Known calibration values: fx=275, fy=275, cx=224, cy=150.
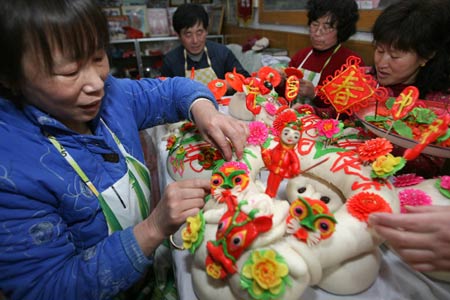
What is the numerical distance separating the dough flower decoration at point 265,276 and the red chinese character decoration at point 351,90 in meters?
0.52

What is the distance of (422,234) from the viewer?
0.48 meters

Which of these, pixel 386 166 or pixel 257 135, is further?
pixel 257 135

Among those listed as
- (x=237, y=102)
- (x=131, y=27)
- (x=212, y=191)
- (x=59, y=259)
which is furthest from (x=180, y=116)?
(x=131, y=27)

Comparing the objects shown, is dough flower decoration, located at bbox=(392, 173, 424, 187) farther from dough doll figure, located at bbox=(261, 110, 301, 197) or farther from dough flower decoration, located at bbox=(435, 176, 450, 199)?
dough doll figure, located at bbox=(261, 110, 301, 197)

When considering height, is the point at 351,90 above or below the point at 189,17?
below

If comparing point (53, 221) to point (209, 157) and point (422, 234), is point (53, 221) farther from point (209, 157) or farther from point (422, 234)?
point (422, 234)

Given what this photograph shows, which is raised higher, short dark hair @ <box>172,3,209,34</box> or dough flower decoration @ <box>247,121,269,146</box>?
short dark hair @ <box>172,3,209,34</box>

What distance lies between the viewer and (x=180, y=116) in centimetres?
103

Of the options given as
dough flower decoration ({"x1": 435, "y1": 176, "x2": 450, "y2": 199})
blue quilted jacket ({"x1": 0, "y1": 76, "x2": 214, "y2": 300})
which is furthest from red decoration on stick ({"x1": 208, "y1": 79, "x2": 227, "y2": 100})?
dough flower decoration ({"x1": 435, "y1": 176, "x2": 450, "y2": 199})

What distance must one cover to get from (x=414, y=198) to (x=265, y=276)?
430mm

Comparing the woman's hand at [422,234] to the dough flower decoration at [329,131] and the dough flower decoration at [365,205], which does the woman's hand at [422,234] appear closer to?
the dough flower decoration at [365,205]

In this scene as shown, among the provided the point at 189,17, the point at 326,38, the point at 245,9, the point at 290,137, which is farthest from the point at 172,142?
the point at 245,9

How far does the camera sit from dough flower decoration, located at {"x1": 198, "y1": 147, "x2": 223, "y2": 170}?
2.90 feet

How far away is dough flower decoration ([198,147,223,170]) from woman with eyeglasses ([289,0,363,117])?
0.73 meters
